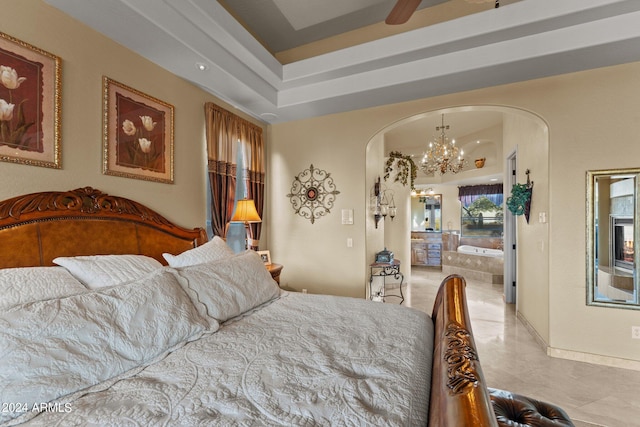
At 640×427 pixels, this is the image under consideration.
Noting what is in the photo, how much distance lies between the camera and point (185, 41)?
2229 millimetres

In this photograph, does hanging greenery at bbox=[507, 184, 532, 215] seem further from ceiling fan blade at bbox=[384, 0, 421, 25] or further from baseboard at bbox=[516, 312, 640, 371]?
ceiling fan blade at bbox=[384, 0, 421, 25]

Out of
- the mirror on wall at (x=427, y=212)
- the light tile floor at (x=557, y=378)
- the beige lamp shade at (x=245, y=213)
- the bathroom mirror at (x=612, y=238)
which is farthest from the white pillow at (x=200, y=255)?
the mirror on wall at (x=427, y=212)

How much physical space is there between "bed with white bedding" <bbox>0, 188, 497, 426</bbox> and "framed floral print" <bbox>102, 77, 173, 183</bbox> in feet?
1.20

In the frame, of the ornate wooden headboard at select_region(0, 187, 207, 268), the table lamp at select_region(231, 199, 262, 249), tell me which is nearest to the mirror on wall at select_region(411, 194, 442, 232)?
the table lamp at select_region(231, 199, 262, 249)

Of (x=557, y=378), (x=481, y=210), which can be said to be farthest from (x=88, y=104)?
(x=481, y=210)

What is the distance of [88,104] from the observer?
2.03 meters

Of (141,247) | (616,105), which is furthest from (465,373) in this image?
(616,105)

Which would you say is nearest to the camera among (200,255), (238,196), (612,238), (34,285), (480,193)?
(34,285)

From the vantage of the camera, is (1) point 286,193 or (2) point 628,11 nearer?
(2) point 628,11

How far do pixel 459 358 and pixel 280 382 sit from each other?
0.61 m

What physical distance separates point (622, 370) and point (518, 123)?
298 centimetres

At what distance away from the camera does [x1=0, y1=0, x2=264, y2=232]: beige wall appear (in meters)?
1.73

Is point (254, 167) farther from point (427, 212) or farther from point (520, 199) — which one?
point (427, 212)

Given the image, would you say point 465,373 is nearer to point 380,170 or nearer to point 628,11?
point 628,11
